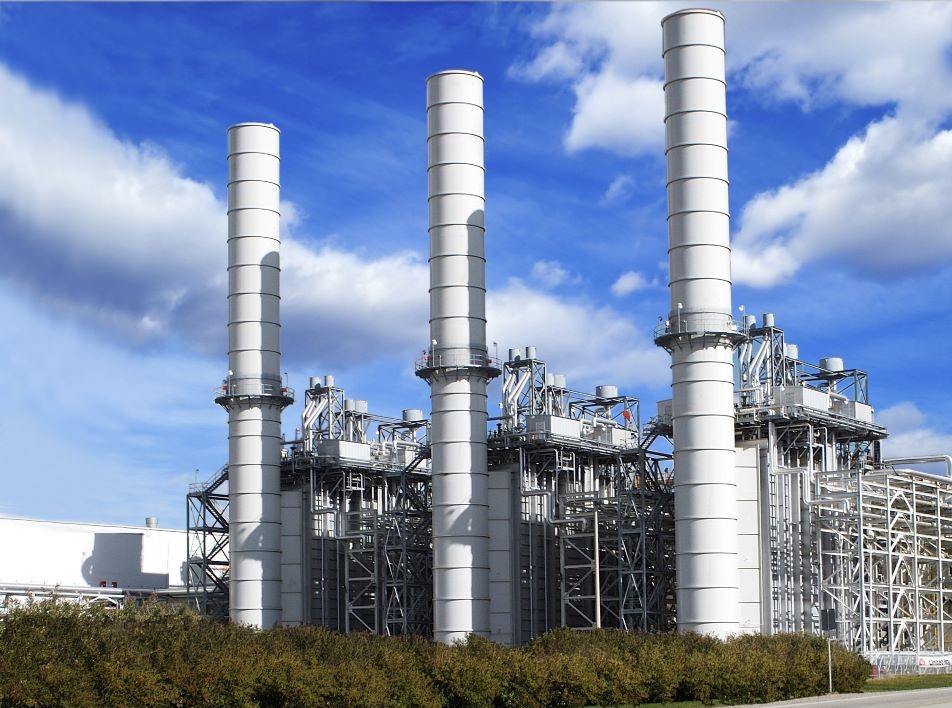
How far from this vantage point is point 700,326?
193 ft

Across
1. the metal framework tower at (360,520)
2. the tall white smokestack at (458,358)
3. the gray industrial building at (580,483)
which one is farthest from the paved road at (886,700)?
the metal framework tower at (360,520)

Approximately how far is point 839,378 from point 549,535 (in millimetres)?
16616

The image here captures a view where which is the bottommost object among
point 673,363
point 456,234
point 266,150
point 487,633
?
point 487,633

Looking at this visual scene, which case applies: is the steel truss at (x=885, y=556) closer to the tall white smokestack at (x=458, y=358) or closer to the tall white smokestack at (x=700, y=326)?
the tall white smokestack at (x=700, y=326)

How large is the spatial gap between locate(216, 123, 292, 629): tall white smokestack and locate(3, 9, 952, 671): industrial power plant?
0.12m

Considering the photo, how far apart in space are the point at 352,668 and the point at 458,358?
102 feet

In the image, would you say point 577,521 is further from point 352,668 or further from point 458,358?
point 352,668

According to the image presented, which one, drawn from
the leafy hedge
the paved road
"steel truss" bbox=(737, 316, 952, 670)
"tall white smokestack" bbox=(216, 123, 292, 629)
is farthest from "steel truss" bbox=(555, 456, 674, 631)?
the paved road

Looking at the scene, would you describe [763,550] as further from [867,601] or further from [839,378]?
[839,378]

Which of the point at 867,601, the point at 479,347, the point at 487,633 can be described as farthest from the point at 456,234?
the point at 867,601

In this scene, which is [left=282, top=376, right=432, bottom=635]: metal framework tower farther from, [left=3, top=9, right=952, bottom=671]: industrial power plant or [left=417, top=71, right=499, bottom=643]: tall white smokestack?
[left=417, top=71, right=499, bottom=643]: tall white smokestack

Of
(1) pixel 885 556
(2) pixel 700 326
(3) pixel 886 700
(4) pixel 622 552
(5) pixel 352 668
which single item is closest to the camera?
(5) pixel 352 668

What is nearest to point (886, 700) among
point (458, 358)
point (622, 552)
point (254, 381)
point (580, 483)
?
point (622, 552)

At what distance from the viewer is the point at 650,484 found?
72000 mm
